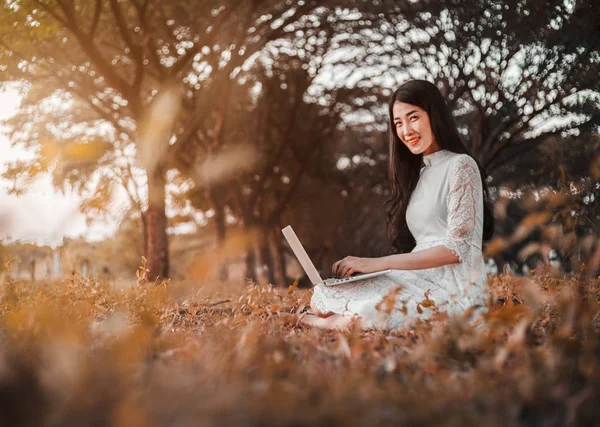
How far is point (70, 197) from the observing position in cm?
980

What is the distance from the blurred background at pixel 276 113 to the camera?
661 cm

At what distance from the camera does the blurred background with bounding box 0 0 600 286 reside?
21.7 ft

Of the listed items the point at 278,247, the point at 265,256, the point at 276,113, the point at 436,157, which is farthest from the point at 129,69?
the point at 436,157

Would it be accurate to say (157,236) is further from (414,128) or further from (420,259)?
(420,259)

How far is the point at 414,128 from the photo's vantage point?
336 centimetres

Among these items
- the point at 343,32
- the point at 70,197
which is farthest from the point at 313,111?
the point at 70,197

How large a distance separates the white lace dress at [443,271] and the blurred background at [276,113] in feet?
1.70

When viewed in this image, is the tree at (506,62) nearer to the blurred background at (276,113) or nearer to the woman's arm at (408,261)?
the blurred background at (276,113)

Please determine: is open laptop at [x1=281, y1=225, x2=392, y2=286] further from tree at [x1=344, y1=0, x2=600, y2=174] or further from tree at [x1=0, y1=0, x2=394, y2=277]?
tree at [x1=344, y1=0, x2=600, y2=174]

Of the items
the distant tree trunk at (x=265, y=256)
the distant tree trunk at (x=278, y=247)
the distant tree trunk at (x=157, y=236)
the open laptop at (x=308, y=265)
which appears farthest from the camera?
the distant tree trunk at (x=278, y=247)

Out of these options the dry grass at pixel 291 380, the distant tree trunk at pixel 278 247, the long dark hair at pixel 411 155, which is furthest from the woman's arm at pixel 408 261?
the distant tree trunk at pixel 278 247

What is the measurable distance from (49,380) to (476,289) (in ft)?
7.60

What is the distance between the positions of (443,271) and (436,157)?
26.2 inches

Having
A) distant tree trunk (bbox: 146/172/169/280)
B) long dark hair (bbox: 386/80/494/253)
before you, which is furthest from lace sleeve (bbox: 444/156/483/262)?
distant tree trunk (bbox: 146/172/169/280)
